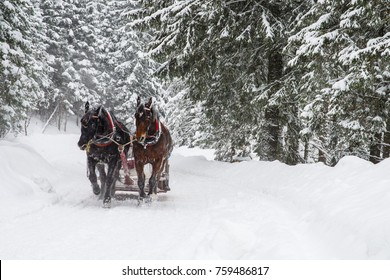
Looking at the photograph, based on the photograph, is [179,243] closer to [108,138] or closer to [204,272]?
[204,272]

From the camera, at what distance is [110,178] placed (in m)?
8.52

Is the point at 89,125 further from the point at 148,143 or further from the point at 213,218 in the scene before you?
the point at 213,218

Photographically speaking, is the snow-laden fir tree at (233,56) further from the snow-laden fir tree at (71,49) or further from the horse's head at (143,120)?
the snow-laden fir tree at (71,49)

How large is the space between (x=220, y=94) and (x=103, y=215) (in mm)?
8643

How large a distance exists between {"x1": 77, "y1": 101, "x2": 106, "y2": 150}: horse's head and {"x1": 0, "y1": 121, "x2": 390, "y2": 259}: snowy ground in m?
1.36

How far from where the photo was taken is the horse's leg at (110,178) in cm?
816

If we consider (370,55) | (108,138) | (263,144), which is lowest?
(263,144)

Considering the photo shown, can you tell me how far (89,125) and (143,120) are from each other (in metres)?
1.09

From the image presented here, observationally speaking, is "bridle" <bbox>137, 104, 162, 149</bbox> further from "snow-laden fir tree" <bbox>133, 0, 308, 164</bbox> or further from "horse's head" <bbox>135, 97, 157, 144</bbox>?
"snow-laden fir tree" <bbox>133, 0, 308, 164</bbox>

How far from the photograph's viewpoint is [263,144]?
1473 centimetres

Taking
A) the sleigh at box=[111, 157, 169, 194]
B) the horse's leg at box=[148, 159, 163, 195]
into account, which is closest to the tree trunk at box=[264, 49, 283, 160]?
the sleigh at box=[111, 157, 169, 194]

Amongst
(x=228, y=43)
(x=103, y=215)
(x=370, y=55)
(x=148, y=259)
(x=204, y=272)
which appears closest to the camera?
(x=204, y=272)

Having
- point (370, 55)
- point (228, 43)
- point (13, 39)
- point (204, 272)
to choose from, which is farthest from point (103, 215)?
point (13, 39)

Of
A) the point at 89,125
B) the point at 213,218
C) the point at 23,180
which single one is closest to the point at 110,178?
the point at 89,125
